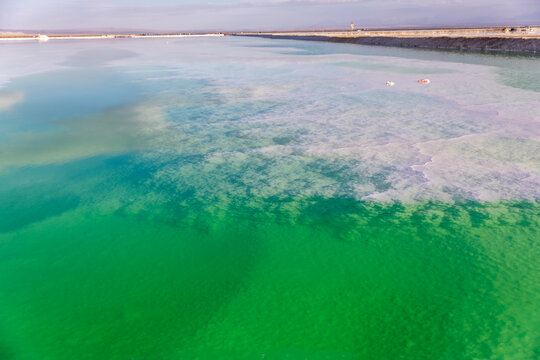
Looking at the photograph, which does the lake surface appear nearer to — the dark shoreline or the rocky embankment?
the dark shoreline

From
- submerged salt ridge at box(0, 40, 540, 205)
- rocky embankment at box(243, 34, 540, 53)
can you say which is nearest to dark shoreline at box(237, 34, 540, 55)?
rocky embankment at box(243, 34, 540, 53)

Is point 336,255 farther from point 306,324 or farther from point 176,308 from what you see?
point 176,308

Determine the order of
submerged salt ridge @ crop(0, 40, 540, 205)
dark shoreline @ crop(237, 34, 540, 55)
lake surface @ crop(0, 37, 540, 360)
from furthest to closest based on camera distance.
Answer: dark shoreline @ crop(237, 34, 540, 55) → submerged salt ridge @ crop(0, 40, 540, 205) → lake surface @ crop(0, 37, 540, 360)

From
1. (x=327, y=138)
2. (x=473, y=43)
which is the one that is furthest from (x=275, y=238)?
(x=473, y=43)

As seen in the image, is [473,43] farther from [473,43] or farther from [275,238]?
[275,238]

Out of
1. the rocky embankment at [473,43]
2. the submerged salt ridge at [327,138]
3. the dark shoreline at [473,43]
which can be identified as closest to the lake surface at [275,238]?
the submerged salt ridge at [327,138]
